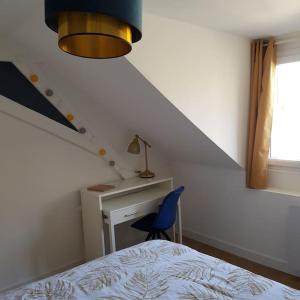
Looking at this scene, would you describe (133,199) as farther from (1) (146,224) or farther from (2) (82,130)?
Answer: (2) (82,130)

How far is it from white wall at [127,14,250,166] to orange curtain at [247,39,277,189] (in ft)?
0.29

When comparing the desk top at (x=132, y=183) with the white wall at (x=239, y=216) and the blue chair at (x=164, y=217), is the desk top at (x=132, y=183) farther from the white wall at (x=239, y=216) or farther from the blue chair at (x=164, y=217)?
the white wall at (x=239, y=216)

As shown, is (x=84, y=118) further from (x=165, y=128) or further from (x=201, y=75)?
(x=201, y=75)

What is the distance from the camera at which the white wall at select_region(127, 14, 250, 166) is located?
7.06ft

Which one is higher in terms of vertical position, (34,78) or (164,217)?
(34,78)

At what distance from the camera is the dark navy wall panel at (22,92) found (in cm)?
246

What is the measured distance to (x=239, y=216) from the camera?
3168 millimetres

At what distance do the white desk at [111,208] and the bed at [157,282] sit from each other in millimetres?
833

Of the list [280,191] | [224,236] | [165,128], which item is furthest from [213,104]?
[224,236]

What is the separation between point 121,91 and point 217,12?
3.16ft

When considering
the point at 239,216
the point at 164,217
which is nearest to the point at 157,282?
the point at 164,217

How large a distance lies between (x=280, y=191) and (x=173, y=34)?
177 cm

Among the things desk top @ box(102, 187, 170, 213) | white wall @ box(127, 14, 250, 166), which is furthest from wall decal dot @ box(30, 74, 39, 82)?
desk top @ box(102, 187, 170, 213)

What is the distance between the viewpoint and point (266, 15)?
2.18 metres
